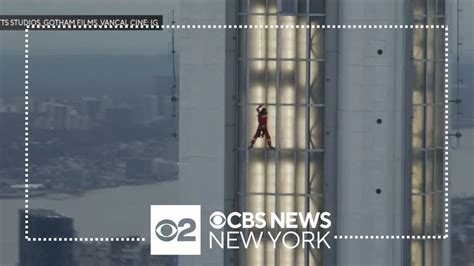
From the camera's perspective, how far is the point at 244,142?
3362cm

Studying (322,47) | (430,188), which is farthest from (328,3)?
(430,188)

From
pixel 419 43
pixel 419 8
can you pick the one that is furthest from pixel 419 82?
pixel 419 8

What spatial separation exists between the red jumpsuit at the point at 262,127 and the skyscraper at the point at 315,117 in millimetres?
172

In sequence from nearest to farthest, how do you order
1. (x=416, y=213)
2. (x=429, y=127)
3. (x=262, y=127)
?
(x=262, y=127), (x=416, y=213), (x=429, y=127)

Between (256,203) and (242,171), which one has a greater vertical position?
(242,171)

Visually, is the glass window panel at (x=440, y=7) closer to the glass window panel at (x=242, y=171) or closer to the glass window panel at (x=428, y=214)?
the glass window panel at (x=428, y=214)

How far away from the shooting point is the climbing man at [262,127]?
33469 millimetres

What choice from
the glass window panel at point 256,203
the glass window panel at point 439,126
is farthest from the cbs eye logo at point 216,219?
the glass window panel at point 439,126

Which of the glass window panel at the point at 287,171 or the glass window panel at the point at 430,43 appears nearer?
the glass window panel at the point at 287,171

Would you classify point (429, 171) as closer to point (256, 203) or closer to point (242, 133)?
point (256, 203)

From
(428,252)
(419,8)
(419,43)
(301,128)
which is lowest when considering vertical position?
(428,252)

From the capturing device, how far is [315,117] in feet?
111

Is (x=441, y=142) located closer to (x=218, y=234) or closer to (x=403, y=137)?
(x=403, y=137)

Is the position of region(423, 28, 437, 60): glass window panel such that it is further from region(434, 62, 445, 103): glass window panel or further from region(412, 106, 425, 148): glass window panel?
region(412, 106, 425, 148): glass window panel
